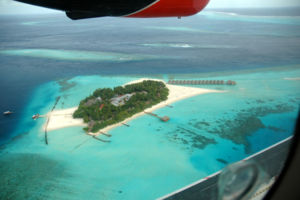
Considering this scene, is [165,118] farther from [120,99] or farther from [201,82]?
[201,82]

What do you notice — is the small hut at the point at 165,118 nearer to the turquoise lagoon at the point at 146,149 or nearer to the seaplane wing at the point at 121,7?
the turquoise lagoon at the point at 146,149

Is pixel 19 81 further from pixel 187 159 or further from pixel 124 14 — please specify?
pixel 124 14

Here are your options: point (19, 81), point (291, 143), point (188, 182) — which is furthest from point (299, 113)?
point (19, 81)

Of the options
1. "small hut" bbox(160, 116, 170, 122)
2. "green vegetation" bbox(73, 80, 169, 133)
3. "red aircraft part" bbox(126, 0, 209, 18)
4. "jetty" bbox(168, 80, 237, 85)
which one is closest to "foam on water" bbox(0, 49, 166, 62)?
"jetty" bbox(168, 80, 237, 85)

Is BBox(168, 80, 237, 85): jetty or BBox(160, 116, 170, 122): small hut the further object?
BBox(168, 80, 237, 85): jetty

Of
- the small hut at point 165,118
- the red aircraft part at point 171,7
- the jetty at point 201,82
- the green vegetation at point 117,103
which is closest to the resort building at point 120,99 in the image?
the green vegetation at point 117,103

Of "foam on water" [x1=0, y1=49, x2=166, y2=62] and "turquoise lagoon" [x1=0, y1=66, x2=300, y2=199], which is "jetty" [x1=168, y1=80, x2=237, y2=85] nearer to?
"turquoise lagoon" [x1=0, y1=66, x2=300, y2=199]
